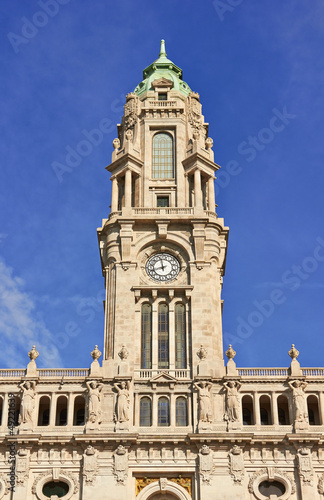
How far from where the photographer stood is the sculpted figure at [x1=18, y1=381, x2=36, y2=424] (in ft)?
216

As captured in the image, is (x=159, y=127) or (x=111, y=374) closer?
(x=111, y=374)

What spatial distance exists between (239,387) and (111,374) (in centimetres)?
992

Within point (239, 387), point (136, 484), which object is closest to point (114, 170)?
point (239, 387)

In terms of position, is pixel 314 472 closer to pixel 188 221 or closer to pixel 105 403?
pixel 105 403

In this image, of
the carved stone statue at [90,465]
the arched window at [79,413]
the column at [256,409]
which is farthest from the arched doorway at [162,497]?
the arched window at [79,413]

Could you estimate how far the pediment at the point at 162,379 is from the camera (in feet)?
→ 222

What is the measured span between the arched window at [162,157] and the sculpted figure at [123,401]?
21.9 meters

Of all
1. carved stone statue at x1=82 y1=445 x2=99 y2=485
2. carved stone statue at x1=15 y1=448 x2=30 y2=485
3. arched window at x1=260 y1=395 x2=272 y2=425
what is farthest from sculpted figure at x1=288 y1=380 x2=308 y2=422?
carved stone statue at x1=15 y1=448 x2=30 y2=485

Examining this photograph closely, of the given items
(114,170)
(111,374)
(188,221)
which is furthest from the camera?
(114,170)

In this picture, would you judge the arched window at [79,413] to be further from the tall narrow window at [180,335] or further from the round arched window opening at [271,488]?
the round arched window opening at [271,488]

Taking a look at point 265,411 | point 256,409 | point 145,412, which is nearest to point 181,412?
point 145,412

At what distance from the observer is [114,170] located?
8069cm

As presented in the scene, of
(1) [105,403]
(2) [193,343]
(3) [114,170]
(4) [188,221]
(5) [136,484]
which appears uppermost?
(3) [114,170]

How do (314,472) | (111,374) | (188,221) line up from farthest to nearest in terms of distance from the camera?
(188,221) → (111,374) → (314,472)
